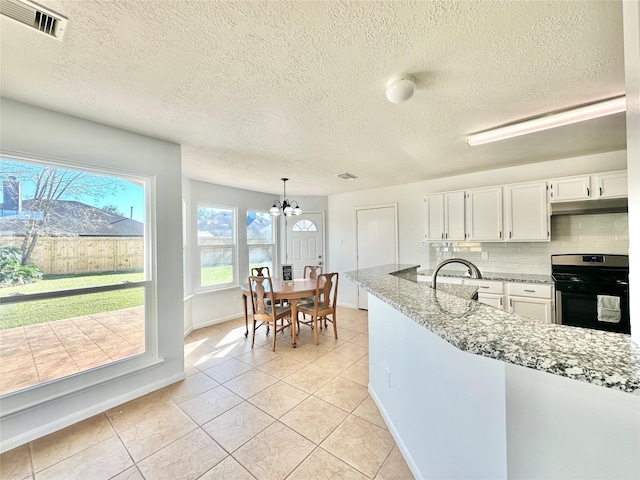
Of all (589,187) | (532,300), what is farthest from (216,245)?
(589,187)

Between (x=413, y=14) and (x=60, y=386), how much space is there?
333 centimetres

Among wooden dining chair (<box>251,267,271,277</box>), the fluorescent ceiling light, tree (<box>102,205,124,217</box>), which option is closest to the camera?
the fluorescent ceiling light

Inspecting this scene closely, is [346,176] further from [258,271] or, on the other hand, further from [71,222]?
[71,222]

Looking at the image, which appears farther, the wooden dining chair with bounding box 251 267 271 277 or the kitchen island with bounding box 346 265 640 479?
the wooden dining chair with bounding box 251 267 271 277

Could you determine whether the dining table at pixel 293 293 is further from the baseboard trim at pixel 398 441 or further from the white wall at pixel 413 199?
the white wall at pixel 413 199

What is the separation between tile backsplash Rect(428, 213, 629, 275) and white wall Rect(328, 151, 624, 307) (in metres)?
0.56

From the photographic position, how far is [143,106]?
74.5 inches

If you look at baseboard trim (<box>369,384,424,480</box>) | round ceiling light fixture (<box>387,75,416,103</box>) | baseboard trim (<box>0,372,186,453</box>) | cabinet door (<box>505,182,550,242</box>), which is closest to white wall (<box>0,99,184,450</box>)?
baseboard trim (<box>0,372,186,453</box>)

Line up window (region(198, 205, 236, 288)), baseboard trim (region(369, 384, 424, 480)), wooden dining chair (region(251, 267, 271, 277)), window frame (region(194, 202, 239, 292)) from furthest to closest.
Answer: wooden dining chair (region(251, 267, 271, 277)) < window (region(198, 205, 236, 288)) < window frame (region(194, 202, 239, 292)) < baseboard trim (region(369, 384, 424, 480))

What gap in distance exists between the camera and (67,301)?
2066 millimetres

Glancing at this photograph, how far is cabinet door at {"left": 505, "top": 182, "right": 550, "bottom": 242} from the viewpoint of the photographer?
315 centimetres

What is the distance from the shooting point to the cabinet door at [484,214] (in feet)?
11.3

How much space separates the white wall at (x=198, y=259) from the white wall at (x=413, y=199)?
64.5 inches

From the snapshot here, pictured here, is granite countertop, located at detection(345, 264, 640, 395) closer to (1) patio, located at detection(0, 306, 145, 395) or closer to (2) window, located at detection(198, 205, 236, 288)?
(1) patio, located at detection(0, 306, 145, 395)
